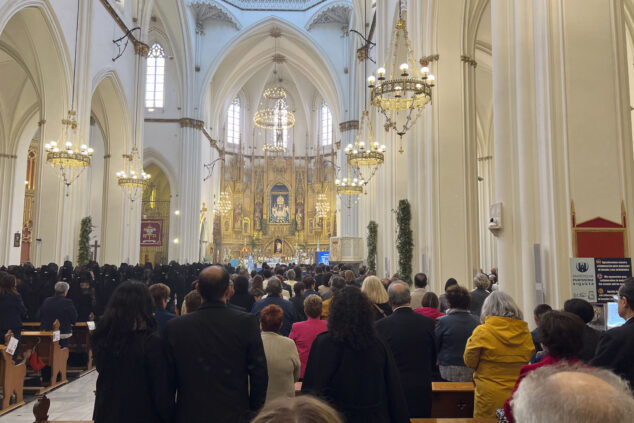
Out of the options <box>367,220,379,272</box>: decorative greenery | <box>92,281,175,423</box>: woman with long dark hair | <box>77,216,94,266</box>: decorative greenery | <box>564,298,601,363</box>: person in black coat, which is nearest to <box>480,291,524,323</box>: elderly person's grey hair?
<box>564,298,601,363</box>: person in black coat

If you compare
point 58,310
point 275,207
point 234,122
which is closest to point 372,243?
point 58,310

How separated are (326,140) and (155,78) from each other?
1447cm

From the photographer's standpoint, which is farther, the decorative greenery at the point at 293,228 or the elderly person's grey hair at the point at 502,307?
the decorative greenery at the point at 293,228

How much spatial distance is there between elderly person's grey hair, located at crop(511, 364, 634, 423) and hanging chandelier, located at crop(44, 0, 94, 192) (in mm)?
13961

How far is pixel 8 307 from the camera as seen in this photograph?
6.45m

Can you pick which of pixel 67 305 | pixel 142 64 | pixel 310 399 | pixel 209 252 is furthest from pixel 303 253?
pixel 310 399

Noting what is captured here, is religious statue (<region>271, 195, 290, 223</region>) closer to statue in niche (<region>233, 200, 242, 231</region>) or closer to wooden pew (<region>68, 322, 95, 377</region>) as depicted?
statue in niche (<region>233, 200, 242, 231</region>)

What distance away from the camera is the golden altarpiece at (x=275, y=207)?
3866 cm

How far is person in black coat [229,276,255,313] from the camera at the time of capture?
21.9 ft

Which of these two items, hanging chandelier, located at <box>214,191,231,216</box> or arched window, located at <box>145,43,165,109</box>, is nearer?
arched window, located at <box>145,43,165,109</box>

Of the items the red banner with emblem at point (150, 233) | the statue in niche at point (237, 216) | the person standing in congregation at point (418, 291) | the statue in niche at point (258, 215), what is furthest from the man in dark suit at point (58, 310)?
the statue in niche at point (258, 215)

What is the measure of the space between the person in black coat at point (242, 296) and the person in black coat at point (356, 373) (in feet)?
13.0

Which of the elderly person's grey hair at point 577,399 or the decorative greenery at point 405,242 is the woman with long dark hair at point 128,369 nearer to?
the elderly person's grey hair at point 577,399

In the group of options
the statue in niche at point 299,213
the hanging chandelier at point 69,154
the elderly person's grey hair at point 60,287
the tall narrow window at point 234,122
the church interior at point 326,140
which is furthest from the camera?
the statue in niche at point 299,213
